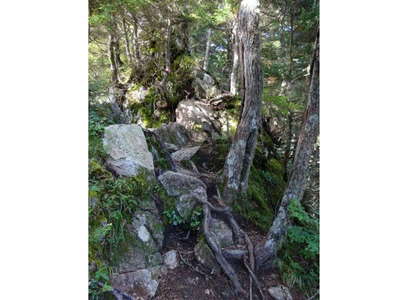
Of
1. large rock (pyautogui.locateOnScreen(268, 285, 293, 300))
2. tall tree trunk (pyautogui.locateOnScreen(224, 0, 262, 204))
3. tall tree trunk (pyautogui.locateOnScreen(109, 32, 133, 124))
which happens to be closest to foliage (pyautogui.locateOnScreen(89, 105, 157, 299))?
tall tree trunk (pyautogui.locateOnScreen(224, 0, 262, 204))

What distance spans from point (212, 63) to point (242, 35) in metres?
6.57

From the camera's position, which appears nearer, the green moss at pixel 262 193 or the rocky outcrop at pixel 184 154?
the green moss at pixel 262 193

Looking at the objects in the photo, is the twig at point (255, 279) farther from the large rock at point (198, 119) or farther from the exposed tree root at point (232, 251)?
the large rock at point (198, 119)

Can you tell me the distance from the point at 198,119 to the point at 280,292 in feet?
14.0

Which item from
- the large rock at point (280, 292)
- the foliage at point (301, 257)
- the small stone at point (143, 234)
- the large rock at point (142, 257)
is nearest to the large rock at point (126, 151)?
the large rock at point (142, 257)

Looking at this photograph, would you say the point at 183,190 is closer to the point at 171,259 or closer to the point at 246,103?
the point at 171,259

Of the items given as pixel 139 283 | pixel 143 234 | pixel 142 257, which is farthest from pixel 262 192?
pixel 139 283

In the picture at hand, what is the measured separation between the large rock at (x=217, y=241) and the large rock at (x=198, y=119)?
9.04ft

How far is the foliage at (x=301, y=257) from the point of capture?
299cm

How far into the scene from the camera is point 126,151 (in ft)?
11.4

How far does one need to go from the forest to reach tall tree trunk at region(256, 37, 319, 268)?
0.04 feet
